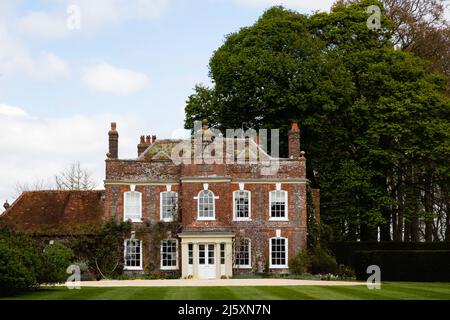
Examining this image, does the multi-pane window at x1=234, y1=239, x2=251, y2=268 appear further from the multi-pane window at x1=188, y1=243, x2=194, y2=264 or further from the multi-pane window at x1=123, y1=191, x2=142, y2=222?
the multi-pane window at x1=123, y1=191, x2=142, y2=222

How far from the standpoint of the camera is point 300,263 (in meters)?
→ 42.1

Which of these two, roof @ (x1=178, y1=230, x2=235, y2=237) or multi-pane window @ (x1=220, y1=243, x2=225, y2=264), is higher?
roof @ (x1=178, y1=230, x2=235, y2=237)

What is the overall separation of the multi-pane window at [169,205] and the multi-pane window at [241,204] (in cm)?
306

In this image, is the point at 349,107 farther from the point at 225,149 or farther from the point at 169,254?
the point at 169,254

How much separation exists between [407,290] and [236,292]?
5.89 meters

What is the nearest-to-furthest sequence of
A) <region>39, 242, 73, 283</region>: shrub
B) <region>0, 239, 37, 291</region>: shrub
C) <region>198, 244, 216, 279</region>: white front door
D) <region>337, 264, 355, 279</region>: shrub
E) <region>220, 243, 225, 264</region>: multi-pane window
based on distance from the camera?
<region>0, 239, 37, 291</region>: shrub → <region>39, 242, 73, 283</region>: shrub → <region>337, 264, 355, 279</region>: shrub → <region>198, 244, 216, 279</region>: white front door → <region>220, 243, 225, 264</region>: multi-pane window

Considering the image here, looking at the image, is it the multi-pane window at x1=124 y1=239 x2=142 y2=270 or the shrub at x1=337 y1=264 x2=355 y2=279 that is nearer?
the shrub at x1=337 y1=264 x2=355 y2=279

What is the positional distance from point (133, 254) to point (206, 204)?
177 inches

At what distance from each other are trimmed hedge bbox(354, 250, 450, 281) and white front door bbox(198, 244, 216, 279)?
23.9 feet

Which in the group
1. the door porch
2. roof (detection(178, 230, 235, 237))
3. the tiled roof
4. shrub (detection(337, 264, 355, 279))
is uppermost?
the tiled roof

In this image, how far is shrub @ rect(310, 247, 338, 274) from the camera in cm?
4231

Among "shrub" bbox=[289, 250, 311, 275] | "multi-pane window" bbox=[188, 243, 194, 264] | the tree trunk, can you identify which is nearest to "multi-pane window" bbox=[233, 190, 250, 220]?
"multi-pane window" bbox=[188, 243, 194, 264]

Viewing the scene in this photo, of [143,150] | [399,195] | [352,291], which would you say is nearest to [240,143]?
[143,150]

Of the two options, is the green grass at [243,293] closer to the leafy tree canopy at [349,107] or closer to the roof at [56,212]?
the roof at [56,212]
